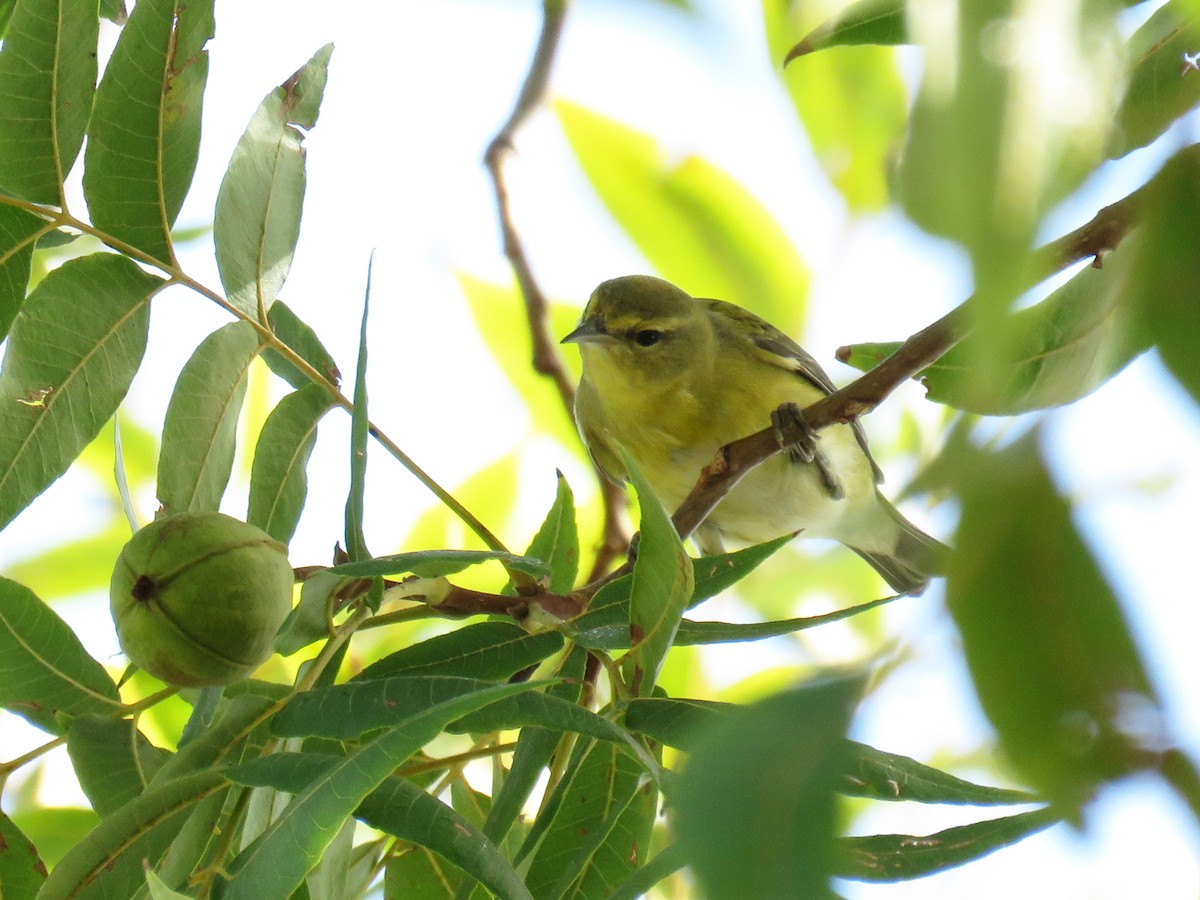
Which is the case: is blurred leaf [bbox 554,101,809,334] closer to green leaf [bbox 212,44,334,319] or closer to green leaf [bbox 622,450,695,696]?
green leaf [bbox 212,44,334,319]

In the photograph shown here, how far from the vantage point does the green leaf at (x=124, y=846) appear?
4.91 feet

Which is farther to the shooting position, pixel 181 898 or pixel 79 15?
pixel 79 15

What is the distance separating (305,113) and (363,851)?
120 cm

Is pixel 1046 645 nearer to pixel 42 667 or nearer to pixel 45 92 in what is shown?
pixel 42 667

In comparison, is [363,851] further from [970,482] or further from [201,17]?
[970,482]

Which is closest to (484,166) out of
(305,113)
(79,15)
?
(305,113)

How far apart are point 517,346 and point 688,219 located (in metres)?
0.79

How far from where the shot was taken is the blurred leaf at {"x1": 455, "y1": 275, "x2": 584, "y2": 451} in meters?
3.63

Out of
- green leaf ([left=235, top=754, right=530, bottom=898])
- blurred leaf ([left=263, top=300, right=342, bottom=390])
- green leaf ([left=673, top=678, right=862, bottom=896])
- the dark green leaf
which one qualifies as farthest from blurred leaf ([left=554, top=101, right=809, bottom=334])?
green leaf ([left=673, top=678, right=862, bottom=896])

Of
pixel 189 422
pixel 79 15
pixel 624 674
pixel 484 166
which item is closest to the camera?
pixel 624 674

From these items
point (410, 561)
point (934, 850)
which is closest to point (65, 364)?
point (410, 561)

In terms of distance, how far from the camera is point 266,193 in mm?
2051

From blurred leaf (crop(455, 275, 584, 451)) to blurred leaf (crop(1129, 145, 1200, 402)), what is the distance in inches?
121

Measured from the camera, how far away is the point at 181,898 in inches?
49.5
